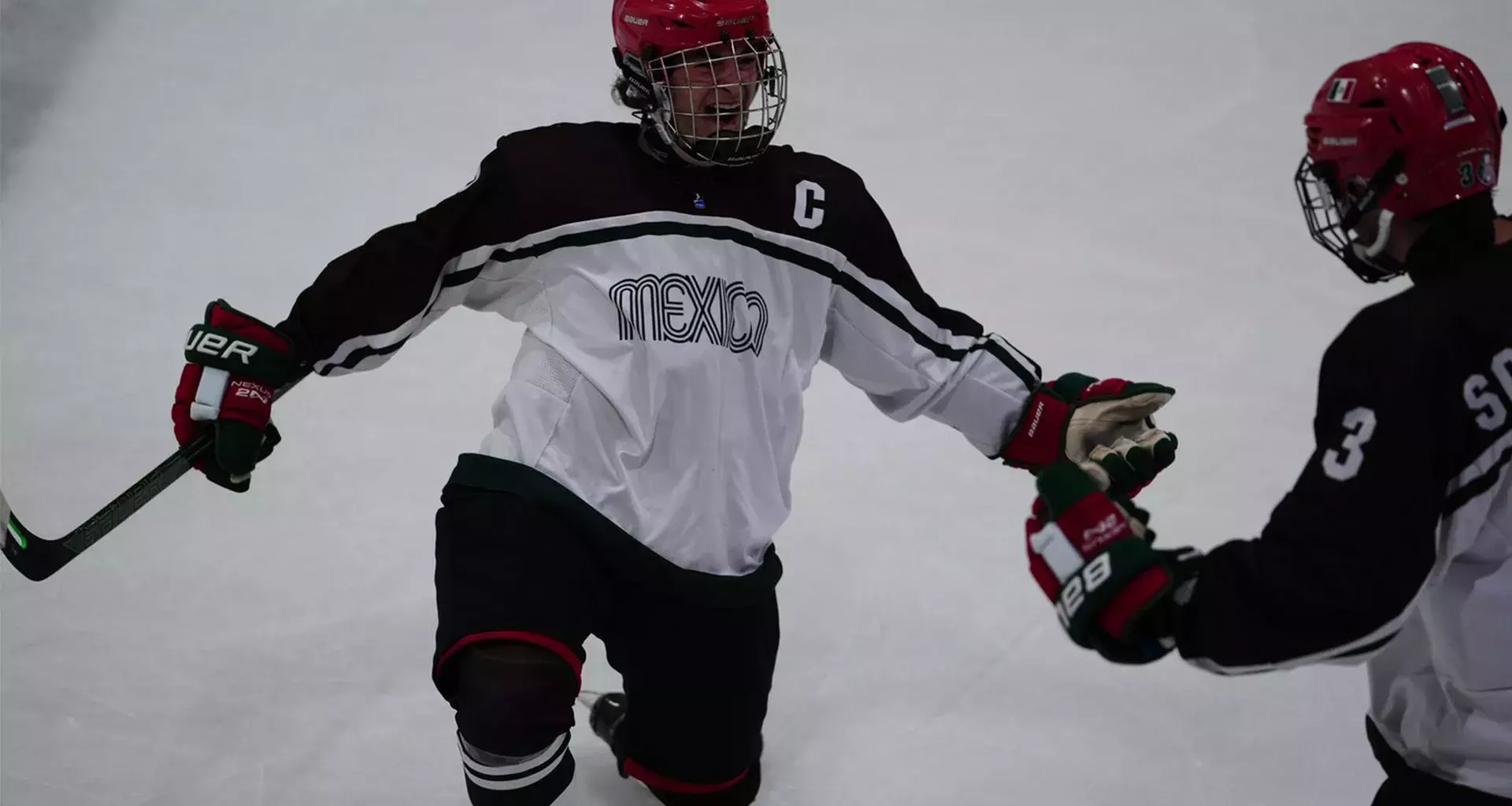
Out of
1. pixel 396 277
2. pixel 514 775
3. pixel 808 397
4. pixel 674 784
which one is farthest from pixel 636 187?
pixel 808 397

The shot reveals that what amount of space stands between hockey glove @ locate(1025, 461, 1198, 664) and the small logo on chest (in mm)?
734

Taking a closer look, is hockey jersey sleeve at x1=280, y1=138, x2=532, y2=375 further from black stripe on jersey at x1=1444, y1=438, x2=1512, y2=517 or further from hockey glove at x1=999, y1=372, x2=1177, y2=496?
black stripe on jersey at x1=1444, y1=438, x2=1512, y2=517

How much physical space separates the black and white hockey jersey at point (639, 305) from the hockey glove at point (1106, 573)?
0.74 metres

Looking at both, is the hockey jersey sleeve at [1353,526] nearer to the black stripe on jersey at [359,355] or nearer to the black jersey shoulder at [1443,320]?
the black jersey shoulder at [1443,320]

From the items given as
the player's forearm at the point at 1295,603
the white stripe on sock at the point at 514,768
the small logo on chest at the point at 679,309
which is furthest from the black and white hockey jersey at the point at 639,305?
the player's forearm at the point at 1295,603

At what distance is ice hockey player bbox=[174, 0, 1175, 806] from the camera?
7.89 ft

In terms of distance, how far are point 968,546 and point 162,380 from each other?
199cm

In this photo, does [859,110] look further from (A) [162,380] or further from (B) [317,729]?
(B) [317,729]

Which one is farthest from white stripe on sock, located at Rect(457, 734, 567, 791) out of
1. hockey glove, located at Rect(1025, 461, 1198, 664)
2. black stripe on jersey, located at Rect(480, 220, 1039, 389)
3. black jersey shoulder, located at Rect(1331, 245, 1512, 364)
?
Answer: black jersey shoulder, located at Rect(1331, 245, 1512, 364)

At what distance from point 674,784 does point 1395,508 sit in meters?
1.45

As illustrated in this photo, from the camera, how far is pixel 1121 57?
5.53 meters

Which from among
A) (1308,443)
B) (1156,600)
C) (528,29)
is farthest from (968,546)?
(528,29)

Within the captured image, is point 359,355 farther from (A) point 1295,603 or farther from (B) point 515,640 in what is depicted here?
(A) point 1295,603

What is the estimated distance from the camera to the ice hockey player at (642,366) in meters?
2.41
